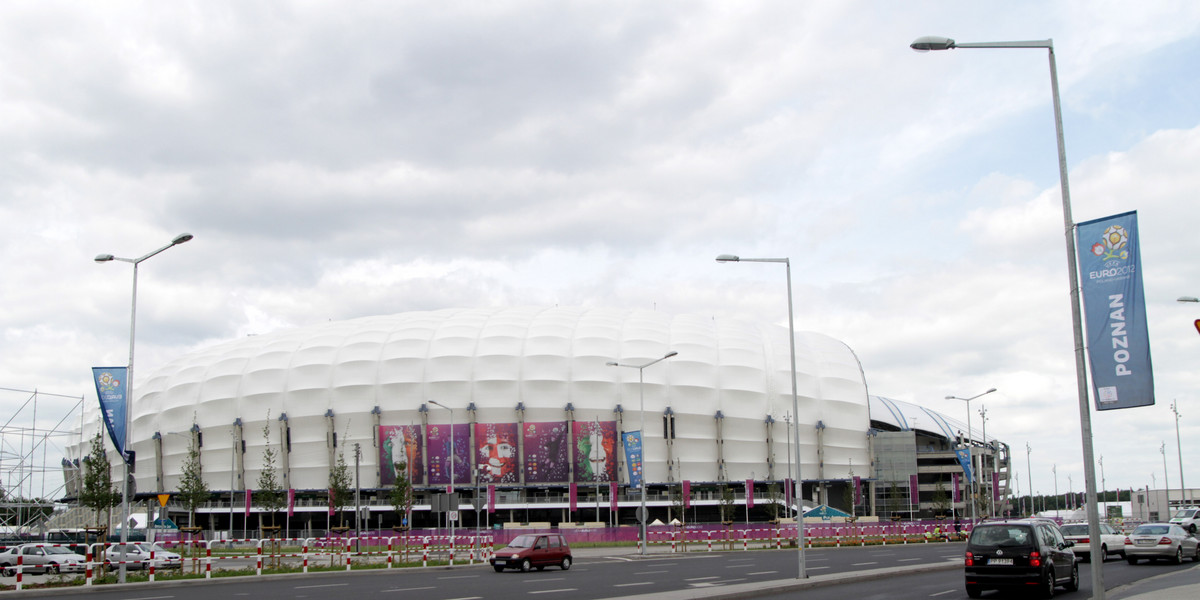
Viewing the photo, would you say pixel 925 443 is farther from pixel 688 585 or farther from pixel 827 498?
pixel 688 585

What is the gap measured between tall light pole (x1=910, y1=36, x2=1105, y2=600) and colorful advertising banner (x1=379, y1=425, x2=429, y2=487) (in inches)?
3261

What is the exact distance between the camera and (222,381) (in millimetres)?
102625

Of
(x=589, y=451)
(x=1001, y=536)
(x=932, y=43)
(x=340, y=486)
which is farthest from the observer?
(x=589, y=451)

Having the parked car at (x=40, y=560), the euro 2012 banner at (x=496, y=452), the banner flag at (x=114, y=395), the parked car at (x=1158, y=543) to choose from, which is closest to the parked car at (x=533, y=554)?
the banner flag at (x=114, y=395)

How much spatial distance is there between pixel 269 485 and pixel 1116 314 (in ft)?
287

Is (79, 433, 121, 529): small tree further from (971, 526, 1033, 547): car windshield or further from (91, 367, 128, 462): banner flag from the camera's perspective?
(971, 526, 1033, 547): car windshield

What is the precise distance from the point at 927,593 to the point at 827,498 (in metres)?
86.0

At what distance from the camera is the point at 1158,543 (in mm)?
36125

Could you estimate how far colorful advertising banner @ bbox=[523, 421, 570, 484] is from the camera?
94438 mm

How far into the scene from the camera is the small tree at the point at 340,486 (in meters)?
86.4

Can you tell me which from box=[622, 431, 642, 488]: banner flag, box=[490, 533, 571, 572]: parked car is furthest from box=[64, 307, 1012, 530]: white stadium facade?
box=[490, 533, 571, 572]: parked car

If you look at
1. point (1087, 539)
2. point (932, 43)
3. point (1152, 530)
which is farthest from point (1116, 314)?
point (1152, 530)

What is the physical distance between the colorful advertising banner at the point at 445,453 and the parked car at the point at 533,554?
55.9 m

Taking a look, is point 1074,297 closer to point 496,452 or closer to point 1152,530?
point 1152,530
